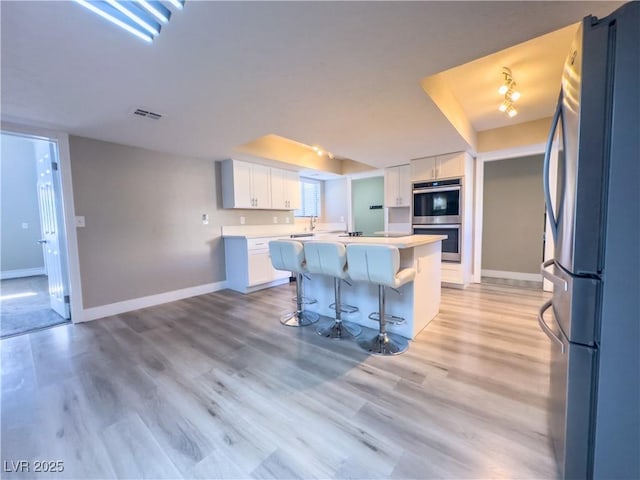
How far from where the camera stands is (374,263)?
6.71ft

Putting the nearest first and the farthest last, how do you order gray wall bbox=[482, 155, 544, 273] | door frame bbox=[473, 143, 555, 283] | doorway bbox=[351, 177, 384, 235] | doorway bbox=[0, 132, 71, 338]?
1. doorway bbox=[0, 132, 71, 338]
2. door frame bbox=[473, 143, 555, 283]
3. gray wall bbox=[482, 155, 544, 273]
4. doorway bbox=[351, 177, 384, 235]

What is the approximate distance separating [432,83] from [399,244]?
4.99ft

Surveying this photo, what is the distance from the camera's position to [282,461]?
49.9 inches

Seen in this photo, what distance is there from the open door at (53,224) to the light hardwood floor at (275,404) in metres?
0.70

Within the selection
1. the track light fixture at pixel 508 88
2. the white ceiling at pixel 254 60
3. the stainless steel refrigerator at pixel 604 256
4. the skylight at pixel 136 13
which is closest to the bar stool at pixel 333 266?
the white ceiling at pixel 254 60

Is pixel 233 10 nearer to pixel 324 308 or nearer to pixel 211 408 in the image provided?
pixel 211 408

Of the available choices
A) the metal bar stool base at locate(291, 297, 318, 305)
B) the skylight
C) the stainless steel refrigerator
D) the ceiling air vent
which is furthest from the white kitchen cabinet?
the stainless steel refrigerator

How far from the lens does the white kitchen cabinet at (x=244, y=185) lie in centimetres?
439

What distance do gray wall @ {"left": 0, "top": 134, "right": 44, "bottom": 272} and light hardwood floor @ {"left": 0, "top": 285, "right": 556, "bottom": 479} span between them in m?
4.39

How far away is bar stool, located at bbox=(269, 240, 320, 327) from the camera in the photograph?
2.65 m

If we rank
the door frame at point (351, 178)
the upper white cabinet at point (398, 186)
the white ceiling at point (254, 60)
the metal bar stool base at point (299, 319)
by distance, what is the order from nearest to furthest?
the white ceiling at point (254, 60) → the metal bar stool base at point (299, 319) → the upper white cabinet at point (398, 186) → the door frame at point (351, 178)

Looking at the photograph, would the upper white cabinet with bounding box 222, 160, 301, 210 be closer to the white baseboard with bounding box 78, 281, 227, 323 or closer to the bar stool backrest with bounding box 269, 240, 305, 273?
the white baseboard with bounding box 78, 281, 227, 323

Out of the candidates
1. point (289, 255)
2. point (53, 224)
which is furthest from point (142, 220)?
point (289, 255)

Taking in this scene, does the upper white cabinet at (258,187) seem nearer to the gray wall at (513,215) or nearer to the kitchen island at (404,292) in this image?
the kitchen island at (404,292)
